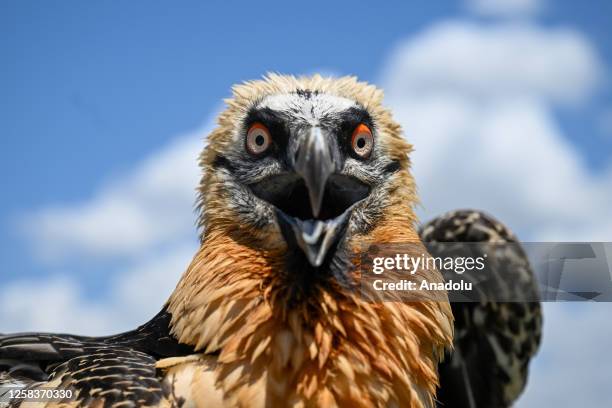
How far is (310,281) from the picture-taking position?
4207 mm

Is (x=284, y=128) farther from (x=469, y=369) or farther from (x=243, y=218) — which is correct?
(x=469, y=369)

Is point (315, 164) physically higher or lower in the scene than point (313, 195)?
higher

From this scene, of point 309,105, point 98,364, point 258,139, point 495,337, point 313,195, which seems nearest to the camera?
point 313,195

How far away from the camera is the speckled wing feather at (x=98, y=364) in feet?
12.4

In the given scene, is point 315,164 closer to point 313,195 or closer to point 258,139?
point 313,195

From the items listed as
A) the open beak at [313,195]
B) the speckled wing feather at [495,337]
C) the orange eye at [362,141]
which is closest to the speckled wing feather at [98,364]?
the open beak at [313,195]

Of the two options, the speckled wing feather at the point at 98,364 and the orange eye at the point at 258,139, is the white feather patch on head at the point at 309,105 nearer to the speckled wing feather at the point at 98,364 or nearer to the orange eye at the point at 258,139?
the orange eye at the point at 258,139

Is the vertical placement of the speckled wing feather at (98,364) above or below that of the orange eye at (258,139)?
below

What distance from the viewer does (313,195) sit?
3910mm

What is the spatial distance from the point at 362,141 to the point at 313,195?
3.02ft

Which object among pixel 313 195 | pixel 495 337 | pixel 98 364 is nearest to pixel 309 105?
pixel 313 195

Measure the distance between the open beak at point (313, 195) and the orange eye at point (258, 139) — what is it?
0.74 ft

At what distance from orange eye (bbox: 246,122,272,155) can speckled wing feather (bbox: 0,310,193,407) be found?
1.28 meters

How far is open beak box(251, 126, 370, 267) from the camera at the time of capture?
155 inches
